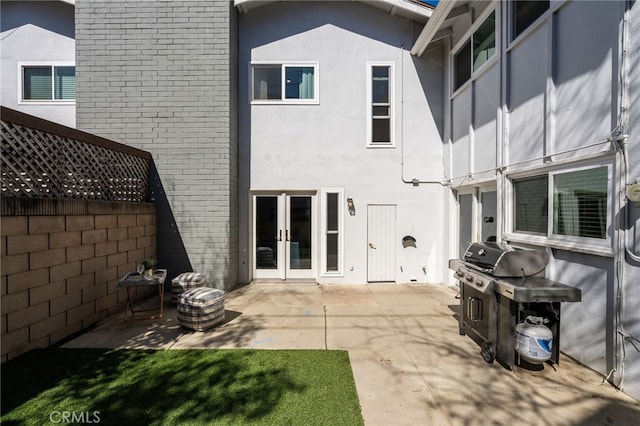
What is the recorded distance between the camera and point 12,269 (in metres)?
3.16

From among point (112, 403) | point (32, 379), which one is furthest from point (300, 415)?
point (32, 379)

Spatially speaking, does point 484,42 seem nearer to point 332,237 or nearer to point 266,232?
point 332,237

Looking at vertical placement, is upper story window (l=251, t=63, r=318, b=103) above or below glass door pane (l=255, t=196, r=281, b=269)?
above

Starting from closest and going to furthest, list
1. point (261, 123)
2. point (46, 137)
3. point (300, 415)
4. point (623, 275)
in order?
point (300, 415), point (623, 275), point (46, 137), point (261, 123)

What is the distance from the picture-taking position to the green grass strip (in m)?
2.36

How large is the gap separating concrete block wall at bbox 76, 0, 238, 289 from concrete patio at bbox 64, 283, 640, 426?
131 centimetres

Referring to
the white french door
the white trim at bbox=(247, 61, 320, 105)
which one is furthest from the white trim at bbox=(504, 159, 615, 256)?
the white trim at bbox=(247, 61, 320, 105)

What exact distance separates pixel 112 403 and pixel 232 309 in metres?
2.48

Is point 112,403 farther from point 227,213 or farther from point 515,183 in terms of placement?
point 515,183

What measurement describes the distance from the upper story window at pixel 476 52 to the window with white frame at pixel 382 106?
1.48 m

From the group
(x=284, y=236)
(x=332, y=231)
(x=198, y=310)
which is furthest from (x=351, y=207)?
(x=198, y=310)

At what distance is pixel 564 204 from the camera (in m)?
3.54

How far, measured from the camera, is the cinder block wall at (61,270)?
318 centimetres

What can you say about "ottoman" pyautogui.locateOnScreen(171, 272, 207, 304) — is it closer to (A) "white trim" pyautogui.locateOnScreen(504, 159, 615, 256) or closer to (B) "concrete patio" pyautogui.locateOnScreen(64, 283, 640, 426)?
(B) "concrete patio" pyautogui.locateOnScreen(64, 283, 640, 426)
